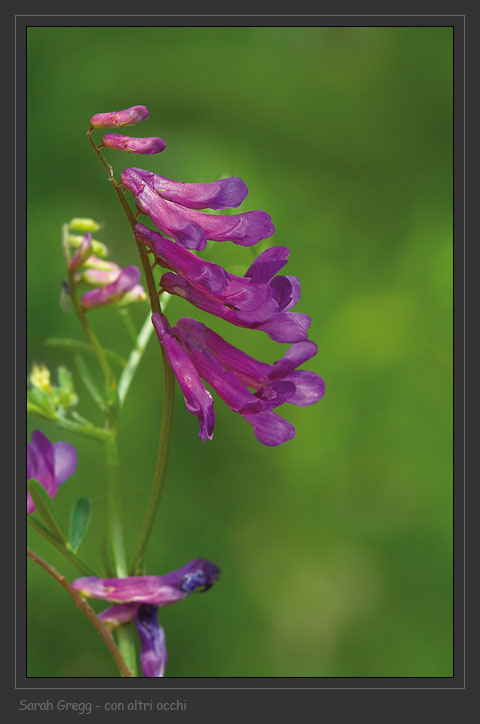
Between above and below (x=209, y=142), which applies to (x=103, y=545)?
below

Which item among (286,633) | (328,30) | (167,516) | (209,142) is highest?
(328,30)

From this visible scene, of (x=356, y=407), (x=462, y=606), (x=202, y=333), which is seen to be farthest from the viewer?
(x=356, y=407)

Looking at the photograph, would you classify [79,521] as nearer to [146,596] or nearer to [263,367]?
[146,596]

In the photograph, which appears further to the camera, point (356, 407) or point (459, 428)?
point (356, 407)

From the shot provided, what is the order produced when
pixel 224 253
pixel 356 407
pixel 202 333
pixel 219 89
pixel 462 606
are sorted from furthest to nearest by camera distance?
1. pixel 219 89
2. pixel 356 407
3. pixel 224 253
4. pixel 462 606
5. pixel 202 333

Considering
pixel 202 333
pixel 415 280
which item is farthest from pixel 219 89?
pixel 202 333

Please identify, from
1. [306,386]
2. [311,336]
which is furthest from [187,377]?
[311,336]

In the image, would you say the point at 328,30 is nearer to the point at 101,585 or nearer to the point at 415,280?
the point at 415,280
